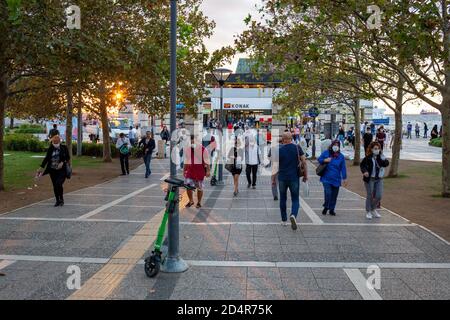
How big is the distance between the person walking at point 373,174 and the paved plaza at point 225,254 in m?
0.33

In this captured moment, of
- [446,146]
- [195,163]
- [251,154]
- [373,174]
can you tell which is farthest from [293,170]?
[446,146]

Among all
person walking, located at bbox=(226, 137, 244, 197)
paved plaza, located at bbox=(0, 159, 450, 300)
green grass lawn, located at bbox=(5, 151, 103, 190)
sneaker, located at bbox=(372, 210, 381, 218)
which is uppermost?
person walking, located at bbox=(226, 137, 244, 197)

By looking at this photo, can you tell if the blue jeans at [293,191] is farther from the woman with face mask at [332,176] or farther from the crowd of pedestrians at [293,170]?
the woman with face mask at [332,176]

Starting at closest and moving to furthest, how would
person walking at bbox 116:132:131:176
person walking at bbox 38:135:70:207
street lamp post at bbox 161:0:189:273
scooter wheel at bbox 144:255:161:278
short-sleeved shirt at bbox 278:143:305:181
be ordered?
1. scooter wheel at bbox 144:255:161:278
2. street lamp post at bbox 161:0:189:273
3. short-sleeved shirt at bbox 278:143:305:181
4. person walking at bbox 38:135:70:207
5. person walking at bbox 116:132:131:176

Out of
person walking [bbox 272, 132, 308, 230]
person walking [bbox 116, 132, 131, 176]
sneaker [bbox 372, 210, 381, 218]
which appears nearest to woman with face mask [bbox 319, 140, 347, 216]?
sneaker [bbox 372, 210, 381, 218]

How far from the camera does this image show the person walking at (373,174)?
1023 centimetres

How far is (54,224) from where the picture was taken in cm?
942

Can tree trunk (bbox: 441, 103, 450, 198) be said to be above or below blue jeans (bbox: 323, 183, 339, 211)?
→ above

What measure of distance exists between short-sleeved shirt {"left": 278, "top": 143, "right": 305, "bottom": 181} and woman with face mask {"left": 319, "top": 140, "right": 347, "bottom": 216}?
5.35 ft

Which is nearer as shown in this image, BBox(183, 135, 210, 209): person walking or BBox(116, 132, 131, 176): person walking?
BBox(183, 135, 210, 209): person walking

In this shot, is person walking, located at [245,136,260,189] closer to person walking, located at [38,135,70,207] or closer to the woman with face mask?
the woman with face mask

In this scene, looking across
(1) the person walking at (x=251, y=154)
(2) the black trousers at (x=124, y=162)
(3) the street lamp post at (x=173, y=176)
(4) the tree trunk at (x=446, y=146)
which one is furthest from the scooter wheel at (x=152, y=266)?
(2) the black trousers at (x=124, y=162)

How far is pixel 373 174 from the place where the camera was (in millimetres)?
10273

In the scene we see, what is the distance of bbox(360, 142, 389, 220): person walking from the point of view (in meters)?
10.2
